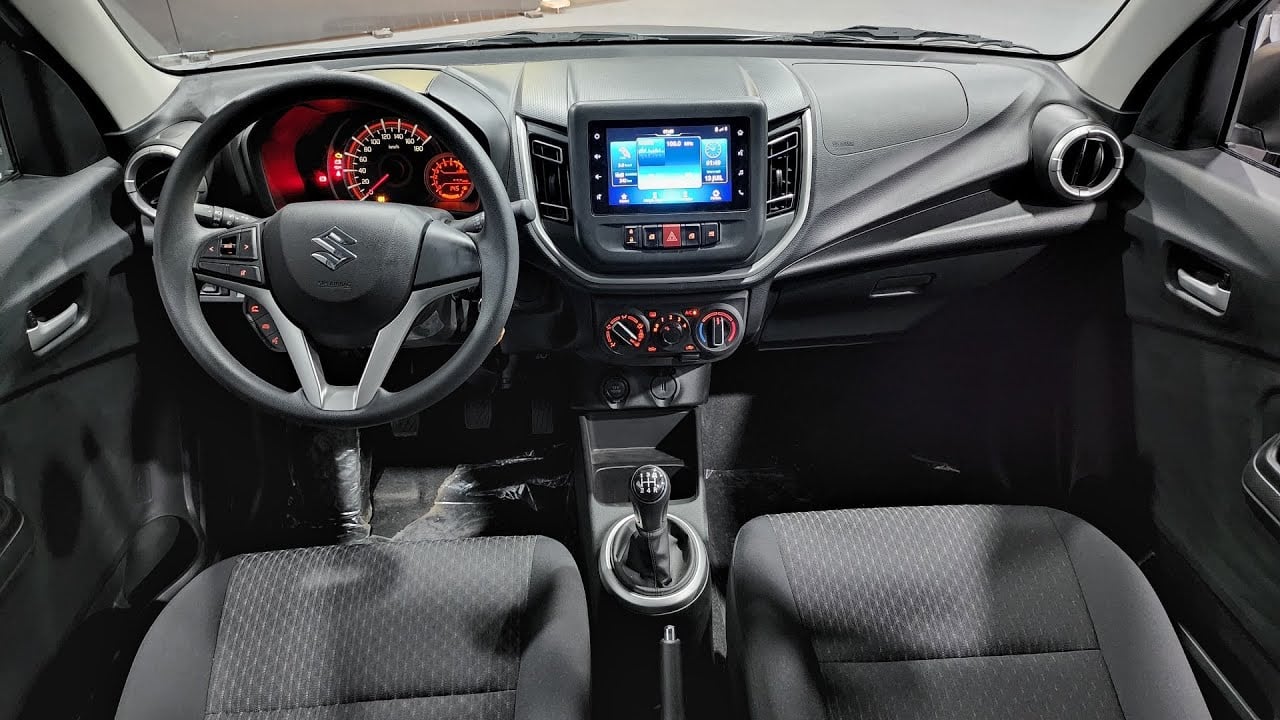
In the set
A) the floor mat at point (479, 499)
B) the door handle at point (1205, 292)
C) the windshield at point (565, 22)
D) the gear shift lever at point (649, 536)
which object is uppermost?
the windshield at point (565, 22)

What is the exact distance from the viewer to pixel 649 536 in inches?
61.8

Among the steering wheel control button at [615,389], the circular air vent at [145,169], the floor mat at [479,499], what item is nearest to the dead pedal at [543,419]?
the floor mat at [479,499]

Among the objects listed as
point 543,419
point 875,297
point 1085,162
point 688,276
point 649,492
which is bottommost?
point 543,419

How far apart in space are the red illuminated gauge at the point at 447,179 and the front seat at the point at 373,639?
2.16 ft

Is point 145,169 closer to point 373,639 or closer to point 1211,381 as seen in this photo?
point 373,639

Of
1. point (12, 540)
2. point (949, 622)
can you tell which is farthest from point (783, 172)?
point (12, 540)

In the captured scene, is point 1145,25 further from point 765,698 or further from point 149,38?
point 149,38

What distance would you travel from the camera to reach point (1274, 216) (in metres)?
1.34

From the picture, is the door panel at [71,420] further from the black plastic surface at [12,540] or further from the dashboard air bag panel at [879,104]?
the dashboard air bag panel at [879,104]

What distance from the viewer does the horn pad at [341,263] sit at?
3.92 ft

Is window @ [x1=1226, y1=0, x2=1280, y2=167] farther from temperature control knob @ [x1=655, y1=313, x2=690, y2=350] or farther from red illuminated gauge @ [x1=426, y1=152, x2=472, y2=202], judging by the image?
red illuminated gauge @ [x1=426, y1=152, x2=472, y2=202]

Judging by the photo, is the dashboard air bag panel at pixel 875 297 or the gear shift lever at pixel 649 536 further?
the dashboard air bag panel at pixel 875 297

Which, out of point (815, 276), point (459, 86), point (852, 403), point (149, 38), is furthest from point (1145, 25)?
point (149, 38)

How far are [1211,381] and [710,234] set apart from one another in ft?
3.17
